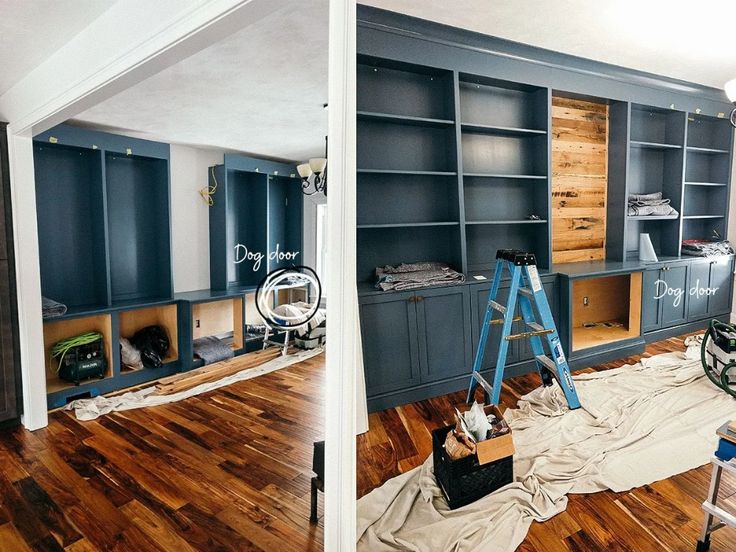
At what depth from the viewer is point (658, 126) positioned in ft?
15.7

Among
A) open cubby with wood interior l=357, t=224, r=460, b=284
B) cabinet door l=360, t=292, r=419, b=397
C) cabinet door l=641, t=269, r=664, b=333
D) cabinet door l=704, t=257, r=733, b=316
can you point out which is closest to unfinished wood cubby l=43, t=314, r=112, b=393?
open cubby with wood interior l=357, t=224, r=460, b=284

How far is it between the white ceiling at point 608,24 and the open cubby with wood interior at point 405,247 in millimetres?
1355

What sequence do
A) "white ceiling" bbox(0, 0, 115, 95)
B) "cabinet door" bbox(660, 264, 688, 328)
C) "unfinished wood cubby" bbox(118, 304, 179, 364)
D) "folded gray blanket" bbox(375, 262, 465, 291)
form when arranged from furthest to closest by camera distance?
"unfinished wood cubby" bbox(118, 304, 179, 364)
"cabinet door" bbox(660, 264, 688, 328)
"folded gray blanket" bbox(375, 262, 465, 291)
"white ceiling" bbox(0, 0, 115, 95)

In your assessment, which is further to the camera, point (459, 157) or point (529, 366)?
point (529, 366)

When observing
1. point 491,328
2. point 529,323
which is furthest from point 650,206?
point 529,323

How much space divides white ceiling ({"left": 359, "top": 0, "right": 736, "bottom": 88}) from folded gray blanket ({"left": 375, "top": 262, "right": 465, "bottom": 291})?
62.9 inches

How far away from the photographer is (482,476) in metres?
2.00

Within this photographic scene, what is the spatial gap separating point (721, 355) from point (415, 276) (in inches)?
88.0

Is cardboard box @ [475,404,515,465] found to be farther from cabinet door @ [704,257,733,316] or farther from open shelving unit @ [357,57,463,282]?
cabinet door @ [704,257,733,316]

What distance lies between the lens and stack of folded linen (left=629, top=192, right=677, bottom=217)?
4.45m

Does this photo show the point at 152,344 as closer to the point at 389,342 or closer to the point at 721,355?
the point at 389,342

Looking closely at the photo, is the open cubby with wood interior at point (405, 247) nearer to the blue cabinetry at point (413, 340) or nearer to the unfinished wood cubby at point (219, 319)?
the blue cabinetry at point (413, 340)

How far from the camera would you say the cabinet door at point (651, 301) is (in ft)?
13.4

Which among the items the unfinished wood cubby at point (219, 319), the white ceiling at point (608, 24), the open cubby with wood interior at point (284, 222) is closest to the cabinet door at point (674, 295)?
the white ceiling at point (608, 24)
